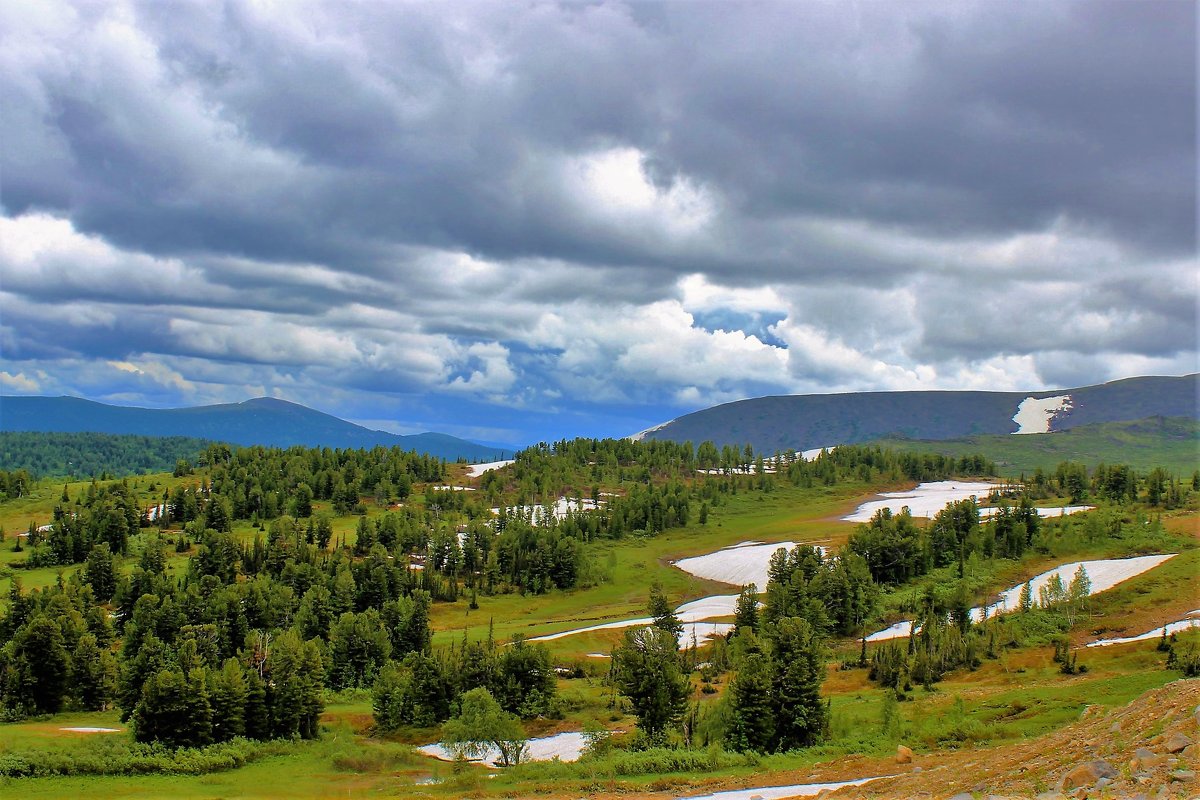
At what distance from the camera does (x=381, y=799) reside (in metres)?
57.8

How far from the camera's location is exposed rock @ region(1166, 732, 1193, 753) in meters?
35.6

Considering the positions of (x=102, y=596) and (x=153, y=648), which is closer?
(x=153, y=648)

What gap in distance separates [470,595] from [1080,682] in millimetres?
131435

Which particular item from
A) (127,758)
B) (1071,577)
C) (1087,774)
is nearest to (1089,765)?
(1087,774)

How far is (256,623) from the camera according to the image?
13812 centimetres

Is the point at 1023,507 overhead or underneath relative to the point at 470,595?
overhead

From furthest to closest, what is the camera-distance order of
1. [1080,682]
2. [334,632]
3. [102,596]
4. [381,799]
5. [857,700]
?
1. [102,596]
2. [334,632]
3. [857,700]
4. [1080,682]
5. [381,799]

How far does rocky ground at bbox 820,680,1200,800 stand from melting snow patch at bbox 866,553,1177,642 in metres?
82.0

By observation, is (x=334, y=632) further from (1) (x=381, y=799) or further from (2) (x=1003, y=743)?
(2) (x=1003, y=743)

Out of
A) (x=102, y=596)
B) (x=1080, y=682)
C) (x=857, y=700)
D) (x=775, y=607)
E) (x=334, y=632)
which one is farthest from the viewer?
(x=102, y=596)

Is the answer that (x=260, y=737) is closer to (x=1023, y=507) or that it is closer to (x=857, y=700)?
(x=857, y=700)

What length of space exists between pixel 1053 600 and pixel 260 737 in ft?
368

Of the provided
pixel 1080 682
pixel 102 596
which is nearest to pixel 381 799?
pixel 1080 682

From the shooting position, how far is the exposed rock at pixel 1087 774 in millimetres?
33750
